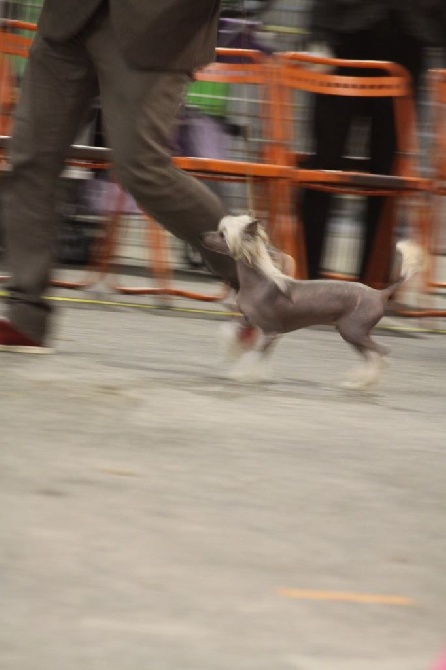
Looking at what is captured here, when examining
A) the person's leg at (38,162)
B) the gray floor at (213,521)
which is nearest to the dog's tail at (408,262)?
the gray floor at (213,521)

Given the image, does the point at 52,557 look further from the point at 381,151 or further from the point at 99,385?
the point at 381,151

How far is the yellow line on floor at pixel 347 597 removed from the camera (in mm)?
2969

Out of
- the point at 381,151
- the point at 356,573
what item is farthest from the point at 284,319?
the point at 381,151

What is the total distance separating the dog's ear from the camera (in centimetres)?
507

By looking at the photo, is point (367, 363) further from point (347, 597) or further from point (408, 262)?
point (347, 597)

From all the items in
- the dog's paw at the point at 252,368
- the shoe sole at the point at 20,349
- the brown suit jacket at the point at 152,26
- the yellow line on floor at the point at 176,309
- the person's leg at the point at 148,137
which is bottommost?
the yellow line on floor at the point at 176,309

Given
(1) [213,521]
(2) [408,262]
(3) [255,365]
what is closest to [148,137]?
(3) [255,365]

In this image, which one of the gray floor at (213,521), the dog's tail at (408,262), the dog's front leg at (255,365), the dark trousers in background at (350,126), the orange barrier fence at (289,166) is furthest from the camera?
the dark trousers in background at (350,126)

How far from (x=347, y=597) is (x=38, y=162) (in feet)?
8.74

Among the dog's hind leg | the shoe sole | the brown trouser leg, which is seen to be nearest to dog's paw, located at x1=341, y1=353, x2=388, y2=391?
the dog's hind leg

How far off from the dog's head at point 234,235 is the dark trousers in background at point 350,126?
312 centimetres

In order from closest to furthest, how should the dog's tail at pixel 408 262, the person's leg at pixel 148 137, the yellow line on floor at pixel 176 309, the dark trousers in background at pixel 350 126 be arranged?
the person's leg at pixel 148 137
the dog's tail at pixel 408 262
the yellow line on floor at pixel 176 309
the dark trousers in background at pixel 350 126

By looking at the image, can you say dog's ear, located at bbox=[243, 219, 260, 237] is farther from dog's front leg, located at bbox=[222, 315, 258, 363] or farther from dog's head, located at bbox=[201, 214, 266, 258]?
dog's front leg, located at bbox=[222, 315, 258, 363]

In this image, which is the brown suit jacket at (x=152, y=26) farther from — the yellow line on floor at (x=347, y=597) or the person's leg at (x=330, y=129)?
the person's leg at (x=330, y=129)
